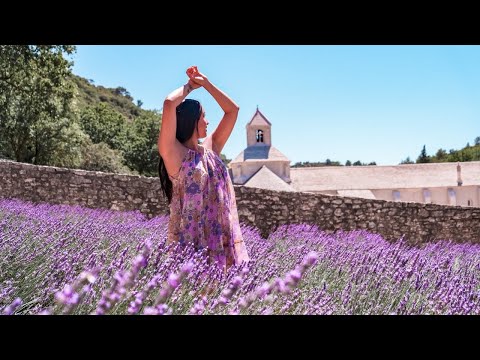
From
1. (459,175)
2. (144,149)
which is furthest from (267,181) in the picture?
(459,175)

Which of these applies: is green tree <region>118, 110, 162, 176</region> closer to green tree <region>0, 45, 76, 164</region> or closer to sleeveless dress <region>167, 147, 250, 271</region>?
green tree <region>0, 45, 76, 164</region>

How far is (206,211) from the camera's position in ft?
8.26

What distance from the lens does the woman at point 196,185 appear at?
246 centimetres

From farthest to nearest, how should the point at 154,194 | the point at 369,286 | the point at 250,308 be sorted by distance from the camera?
the point at 154,194
the point at 369,286
the point at 250,308

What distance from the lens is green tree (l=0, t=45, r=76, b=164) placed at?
52.9ft

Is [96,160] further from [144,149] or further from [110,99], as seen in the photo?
[110,99]

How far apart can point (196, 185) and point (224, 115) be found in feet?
1.77

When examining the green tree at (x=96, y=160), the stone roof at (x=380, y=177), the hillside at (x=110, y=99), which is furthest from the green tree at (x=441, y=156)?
the green tree at (x=96, y=160)

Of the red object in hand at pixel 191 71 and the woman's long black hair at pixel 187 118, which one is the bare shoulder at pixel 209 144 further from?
the red object in hand at pixel 191 71

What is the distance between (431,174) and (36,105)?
4127 centimetres

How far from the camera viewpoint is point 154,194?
8.55 meters
